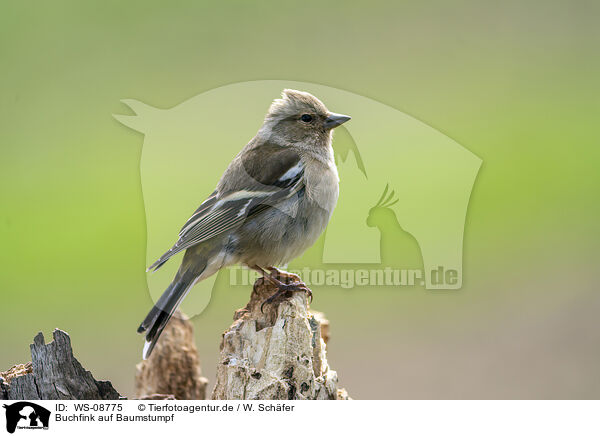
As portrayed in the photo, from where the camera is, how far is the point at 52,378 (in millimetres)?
A: 3410

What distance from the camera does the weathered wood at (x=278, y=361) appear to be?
3.50 m

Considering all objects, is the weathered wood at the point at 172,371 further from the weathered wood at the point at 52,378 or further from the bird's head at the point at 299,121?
the bird's head at the point at 299,121

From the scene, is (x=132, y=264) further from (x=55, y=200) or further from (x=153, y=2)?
(x=153, y=2)

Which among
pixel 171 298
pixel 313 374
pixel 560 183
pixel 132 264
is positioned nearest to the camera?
pixel 313 374

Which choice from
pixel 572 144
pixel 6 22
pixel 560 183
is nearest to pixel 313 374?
pixel 6 22

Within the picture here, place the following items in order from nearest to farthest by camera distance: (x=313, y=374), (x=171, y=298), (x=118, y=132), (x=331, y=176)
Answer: (x=313, y=374)
(x=171, y=298)
(x=331, y=176)
(x=118, y=132)

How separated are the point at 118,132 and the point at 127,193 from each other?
1.58 ft

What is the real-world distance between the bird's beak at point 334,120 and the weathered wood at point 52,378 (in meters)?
2.32

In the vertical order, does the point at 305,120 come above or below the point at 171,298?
above

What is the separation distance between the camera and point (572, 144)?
23.4ft

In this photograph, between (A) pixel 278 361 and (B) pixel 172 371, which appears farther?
(B) pixel 172 371
